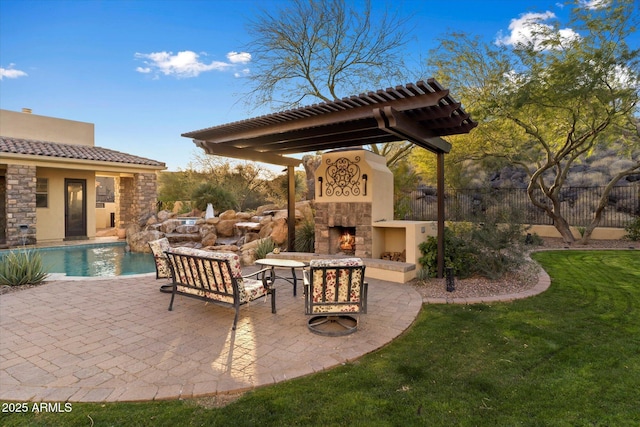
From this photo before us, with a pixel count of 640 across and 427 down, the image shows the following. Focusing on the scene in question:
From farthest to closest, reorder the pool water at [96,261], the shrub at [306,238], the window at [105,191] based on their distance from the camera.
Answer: the window at [105,191]
the shrub at [306,238]
the pool water at [96,261]

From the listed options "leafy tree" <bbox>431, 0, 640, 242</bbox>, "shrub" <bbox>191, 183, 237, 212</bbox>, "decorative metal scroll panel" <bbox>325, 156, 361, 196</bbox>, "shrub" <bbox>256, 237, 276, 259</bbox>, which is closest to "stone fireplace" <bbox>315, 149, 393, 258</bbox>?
"decorative metal scroll panel" <bbox>325, 156, 361, 196</bbox>

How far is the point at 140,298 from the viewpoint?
5.61m

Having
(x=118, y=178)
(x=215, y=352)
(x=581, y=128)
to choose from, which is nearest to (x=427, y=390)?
(x=215, y=352)

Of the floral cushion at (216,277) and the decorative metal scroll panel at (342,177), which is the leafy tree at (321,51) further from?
the floral cushion at (216,277)

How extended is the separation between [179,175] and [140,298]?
20403 mm

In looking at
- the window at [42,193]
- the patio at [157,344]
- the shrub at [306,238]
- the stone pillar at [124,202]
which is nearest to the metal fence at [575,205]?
the shrub at [306,238]

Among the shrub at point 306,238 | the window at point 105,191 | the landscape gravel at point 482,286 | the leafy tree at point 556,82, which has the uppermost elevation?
the leafy tree at point 556,82

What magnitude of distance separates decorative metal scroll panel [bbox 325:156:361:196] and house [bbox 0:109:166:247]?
11.3 m

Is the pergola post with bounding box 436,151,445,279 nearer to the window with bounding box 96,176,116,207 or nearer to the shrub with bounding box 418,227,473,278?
the shrub with bounding box 418,227,473,278

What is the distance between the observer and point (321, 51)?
476 inches

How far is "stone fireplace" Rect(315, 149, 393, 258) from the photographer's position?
7.70m

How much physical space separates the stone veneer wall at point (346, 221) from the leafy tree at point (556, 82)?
21.0ft

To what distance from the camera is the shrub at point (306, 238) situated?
919 centimetres

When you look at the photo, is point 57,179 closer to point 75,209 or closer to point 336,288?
point 75,209
